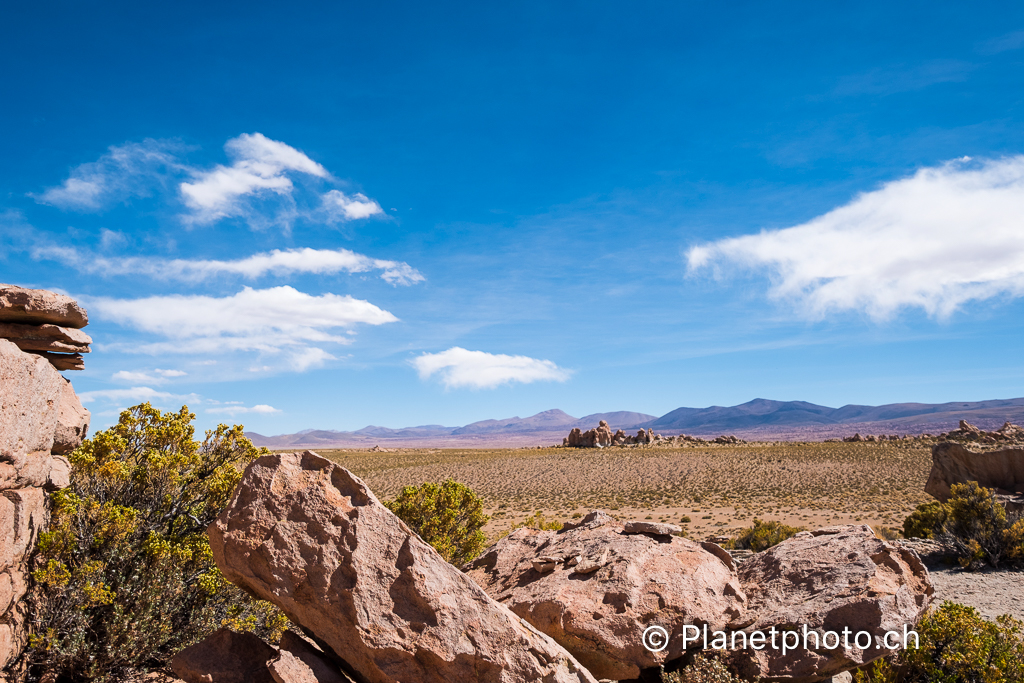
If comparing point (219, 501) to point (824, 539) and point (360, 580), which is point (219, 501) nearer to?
point (360, 580)

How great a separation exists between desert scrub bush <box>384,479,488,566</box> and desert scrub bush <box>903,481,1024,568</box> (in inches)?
497

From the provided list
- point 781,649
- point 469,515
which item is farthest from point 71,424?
point 781,649

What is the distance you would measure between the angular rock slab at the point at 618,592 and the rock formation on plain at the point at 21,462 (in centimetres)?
588

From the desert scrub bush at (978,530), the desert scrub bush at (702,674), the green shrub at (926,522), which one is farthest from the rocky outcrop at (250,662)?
the green shrub at (926,522)

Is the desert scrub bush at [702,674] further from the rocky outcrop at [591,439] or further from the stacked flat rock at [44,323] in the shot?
the rocky outcrop at [591,439]

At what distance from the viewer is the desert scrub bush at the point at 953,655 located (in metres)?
6.96

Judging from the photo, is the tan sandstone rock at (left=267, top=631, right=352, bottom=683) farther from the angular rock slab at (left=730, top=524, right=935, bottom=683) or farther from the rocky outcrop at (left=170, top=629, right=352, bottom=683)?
the angular rock slab at (left=730, top=524, right=935, bottom=683)

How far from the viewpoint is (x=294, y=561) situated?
5426 millimetres

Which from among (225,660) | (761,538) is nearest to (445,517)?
(225,660)

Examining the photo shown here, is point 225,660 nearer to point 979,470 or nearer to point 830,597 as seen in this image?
point 830,597

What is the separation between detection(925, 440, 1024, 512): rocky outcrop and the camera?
18.6m

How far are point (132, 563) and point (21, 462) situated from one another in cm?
182

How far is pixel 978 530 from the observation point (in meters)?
14.8

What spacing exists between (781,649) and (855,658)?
0.89m
